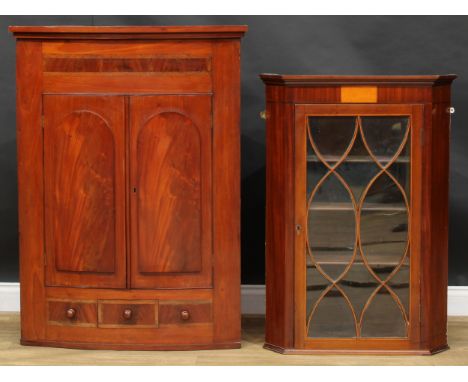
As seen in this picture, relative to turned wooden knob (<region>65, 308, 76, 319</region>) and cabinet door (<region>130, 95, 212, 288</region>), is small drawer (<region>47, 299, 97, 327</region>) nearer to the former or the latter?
turned wooden knob (<region>65, 308, 76, 319</region>)

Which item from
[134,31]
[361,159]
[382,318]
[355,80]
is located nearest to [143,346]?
[382,318]

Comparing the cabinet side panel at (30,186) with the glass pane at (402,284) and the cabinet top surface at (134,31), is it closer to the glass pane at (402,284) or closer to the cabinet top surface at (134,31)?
the cabinet top surface at (134,31)

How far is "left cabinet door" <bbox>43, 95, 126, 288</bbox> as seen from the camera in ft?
16.1

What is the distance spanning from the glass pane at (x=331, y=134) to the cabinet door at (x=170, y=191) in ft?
1.61

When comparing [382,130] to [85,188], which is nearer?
[382,130]

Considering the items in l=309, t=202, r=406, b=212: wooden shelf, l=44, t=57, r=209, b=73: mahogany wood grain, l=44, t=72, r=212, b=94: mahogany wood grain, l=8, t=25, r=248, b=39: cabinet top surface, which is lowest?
l=309, t=202, r=406, b=212: wooden shelf

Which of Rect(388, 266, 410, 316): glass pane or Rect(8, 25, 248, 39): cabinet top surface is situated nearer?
Rect(8, 25, 248, 39): cabinet top surface

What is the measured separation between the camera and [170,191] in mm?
4934

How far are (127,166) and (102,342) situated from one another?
841 millimetres

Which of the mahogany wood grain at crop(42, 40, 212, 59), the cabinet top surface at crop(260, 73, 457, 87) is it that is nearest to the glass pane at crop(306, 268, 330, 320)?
the cabinet top surface at crop(260, 73, 457, 87)

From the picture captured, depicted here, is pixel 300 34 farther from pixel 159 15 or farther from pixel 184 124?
pixel 184 124

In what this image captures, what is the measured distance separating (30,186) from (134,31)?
2.89 ft

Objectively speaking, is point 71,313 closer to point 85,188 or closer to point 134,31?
point 85,188

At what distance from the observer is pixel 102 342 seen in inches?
197
